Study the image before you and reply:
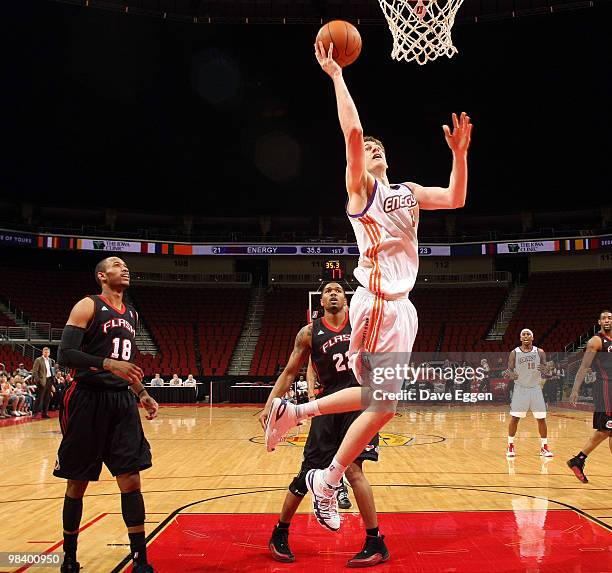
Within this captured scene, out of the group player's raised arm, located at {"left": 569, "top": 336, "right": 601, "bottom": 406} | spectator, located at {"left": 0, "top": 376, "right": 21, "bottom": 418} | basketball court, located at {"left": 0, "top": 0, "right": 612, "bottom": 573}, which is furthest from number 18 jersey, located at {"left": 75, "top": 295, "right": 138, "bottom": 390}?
spectator, located at {"left": 0, "top": 376, "right": 21, "bottom": 418}

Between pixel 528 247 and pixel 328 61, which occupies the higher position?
pixel 328 61

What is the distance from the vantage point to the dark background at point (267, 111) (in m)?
23.1

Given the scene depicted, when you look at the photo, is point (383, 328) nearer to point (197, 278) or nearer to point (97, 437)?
point (97, 437)

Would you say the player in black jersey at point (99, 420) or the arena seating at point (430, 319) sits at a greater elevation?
the player in black jersey at point (99, 420)

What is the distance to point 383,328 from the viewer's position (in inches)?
132

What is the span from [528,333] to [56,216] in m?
26.8

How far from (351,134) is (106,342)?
2134 millimetres

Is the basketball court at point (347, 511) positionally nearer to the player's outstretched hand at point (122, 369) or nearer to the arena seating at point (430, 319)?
the player's outstretched hand at point (122, 369)

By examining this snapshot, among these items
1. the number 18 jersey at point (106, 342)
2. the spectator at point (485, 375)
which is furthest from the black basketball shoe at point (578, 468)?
the spectator at point (485, 375)

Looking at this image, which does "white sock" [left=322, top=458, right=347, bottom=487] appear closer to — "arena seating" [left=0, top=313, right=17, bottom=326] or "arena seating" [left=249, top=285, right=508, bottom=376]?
"arena seating" [left=249, top=285, right=508, bottom=376]

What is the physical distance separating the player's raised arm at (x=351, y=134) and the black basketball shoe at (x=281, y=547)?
7.86 feet

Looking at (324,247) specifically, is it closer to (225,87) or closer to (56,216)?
(225,87)

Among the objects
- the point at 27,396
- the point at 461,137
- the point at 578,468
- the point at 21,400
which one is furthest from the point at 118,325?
the point at 27,396

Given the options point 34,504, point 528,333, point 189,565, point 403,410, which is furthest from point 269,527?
point 403,410
